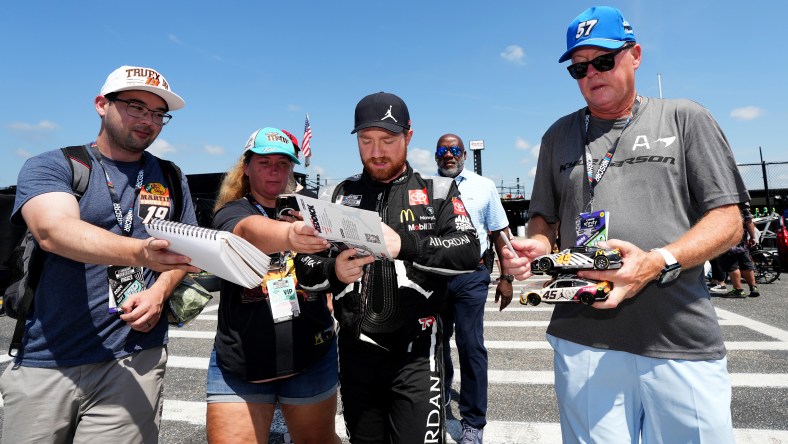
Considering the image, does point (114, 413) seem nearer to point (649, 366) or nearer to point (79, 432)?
point (79, 432)

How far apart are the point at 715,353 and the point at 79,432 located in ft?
9.42

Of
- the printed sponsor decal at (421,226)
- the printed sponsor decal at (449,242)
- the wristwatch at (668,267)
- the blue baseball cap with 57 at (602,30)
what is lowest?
the wristwatch at (668,267)

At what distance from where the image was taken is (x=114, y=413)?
2.26 metres

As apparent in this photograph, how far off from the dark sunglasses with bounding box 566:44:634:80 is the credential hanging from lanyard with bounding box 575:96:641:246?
233 millimetres

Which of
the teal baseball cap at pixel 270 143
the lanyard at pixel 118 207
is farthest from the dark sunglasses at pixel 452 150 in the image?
the lanyard at pixel 118 207

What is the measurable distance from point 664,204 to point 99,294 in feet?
8.72

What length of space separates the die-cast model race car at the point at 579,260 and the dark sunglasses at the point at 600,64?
81 centimetres


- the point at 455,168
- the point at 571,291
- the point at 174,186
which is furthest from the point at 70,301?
the point at 455,168

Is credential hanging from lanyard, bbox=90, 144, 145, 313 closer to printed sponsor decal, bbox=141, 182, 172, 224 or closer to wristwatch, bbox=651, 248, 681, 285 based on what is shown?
printed sponsor decal, bbox=141, 182, 172, 224

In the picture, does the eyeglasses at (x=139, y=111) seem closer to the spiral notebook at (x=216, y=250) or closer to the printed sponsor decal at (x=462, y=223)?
the spiral notebook at (x=216, y=250)

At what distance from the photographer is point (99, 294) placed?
2279mm

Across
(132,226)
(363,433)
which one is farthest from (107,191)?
(363,433)

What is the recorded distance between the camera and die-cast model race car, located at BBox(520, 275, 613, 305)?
1567 mm

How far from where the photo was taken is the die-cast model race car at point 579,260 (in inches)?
62.1
